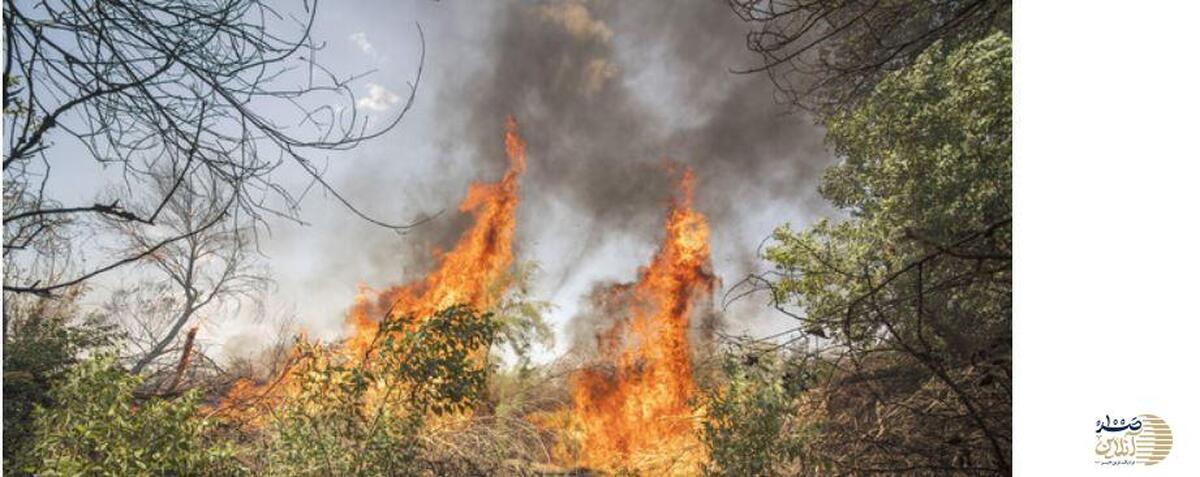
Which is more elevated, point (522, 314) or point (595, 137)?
point (595, 137)

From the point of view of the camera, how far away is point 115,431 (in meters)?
3.46

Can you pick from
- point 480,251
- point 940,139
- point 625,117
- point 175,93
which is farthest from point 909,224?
point 625,117

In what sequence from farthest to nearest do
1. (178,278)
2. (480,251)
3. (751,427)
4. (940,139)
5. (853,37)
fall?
(480,251)
(940,139)
(178,278)
(751,427)
(853,37)

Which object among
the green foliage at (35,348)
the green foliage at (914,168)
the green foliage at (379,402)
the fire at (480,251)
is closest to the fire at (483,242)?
the fire at (480,251)

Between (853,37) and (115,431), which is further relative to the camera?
(853,37)

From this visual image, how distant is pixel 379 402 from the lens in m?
4.82

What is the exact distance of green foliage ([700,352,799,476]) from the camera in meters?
4.96

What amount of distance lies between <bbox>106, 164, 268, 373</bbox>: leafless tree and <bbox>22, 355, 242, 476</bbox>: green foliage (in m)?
1.24

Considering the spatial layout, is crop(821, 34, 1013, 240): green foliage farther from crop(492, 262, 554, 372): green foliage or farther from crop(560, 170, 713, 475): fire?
crop(492, 262, 554, 372): green foliage

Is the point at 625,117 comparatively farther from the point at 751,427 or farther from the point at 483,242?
the point at 751,427

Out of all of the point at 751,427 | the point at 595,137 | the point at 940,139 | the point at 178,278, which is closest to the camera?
the point at 751,427

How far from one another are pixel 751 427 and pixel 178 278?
422 centimetres

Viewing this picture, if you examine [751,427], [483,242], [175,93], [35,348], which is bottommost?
[35,348]
